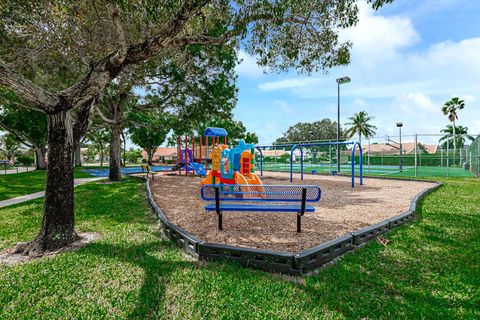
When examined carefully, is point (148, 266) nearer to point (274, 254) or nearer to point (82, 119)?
point (274, 254)

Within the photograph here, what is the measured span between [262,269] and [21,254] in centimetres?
390

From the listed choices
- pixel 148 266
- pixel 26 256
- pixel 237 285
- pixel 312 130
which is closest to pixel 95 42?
pixel 26 256

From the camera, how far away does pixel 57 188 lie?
4480 mm

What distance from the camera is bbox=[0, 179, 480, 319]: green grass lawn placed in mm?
2574

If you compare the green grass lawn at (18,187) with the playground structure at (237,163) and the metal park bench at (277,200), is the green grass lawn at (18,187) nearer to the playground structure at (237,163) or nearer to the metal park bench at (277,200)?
the playground structure at (237,163)

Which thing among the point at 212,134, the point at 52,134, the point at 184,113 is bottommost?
the point at 52,134

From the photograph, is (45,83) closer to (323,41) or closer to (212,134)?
(212,134)

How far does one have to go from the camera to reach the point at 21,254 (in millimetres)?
4246

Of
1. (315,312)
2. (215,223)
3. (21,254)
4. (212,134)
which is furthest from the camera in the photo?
(212,134)

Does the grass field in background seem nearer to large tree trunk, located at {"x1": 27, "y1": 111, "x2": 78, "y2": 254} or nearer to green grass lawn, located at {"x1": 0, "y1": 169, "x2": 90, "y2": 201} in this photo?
green grass lawn, located at {"x1": 0, "y1": 169, "x2": 90, "y2": 201}

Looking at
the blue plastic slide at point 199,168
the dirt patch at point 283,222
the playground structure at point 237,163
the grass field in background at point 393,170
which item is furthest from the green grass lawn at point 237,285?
the grass field in background at point 393,170

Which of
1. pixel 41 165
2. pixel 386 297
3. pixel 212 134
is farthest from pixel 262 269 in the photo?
pixel 41 165

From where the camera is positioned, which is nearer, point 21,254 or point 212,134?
point 21,254

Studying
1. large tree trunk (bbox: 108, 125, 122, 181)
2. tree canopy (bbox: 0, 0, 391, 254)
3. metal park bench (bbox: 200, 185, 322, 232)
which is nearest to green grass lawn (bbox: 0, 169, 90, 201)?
large tree trunk (bbox: 108, 125, 122, 181)
